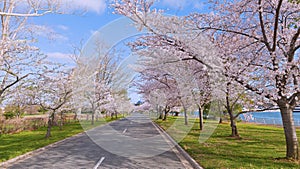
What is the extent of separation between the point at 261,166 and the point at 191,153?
2.67 m

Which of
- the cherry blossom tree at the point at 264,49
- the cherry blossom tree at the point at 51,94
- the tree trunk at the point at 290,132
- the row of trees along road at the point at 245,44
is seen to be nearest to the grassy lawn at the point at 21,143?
the cherry blossom tree at the point at 51,94

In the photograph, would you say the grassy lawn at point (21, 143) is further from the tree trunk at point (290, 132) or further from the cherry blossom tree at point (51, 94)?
the tree trunk at point (290, 132)

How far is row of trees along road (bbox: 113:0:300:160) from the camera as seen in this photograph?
7.45 metres

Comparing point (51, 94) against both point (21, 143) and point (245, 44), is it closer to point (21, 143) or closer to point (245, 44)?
point (21, 143)

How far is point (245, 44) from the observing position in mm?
9586

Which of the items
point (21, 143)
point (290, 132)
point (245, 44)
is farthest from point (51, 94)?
point (290, 132)

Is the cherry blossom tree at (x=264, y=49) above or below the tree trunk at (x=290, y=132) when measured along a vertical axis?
above

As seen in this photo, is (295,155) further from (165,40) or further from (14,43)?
(14,43)

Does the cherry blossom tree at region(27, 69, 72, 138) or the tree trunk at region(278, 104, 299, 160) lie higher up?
the cherry blossom tree at region(27, 69, 72, 138)

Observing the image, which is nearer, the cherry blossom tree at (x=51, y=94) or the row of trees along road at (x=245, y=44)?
the row of trees along road at (x=245, y=44)

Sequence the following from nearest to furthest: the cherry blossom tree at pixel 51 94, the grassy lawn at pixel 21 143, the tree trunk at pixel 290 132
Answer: the tree trunk at pixel 290 132 < the grassy lawn at pixel 21 143 < the cherry blossom tree at pixel 51 94

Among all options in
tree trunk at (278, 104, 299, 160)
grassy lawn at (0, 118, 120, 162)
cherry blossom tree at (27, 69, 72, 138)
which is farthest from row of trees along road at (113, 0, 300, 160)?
cherry blossom tree at (27, 69, 72, 138)

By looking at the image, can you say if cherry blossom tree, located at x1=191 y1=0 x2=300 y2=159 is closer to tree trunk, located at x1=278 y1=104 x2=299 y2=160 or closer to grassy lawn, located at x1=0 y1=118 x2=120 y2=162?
tree trunk, located at x1=278 y1=104 x2=299 y2=160

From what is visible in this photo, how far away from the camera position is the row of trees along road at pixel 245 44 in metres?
7.45
